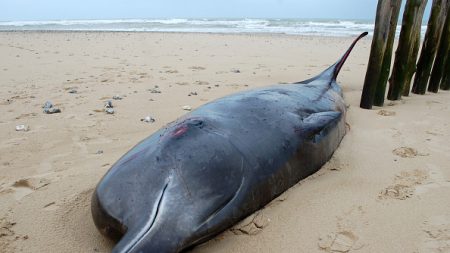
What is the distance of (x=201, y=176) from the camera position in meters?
1.87

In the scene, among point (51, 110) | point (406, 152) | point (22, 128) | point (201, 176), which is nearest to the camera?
point (201, 176)

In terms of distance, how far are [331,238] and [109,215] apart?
1233 millimetres

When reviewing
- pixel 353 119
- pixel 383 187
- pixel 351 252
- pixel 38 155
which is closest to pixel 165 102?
pixel 38 155

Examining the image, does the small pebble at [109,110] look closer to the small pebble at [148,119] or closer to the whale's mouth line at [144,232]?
the small pebble at [148,119]

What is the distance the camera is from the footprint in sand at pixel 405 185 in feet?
8.32

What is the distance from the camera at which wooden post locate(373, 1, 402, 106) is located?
4.24 meters

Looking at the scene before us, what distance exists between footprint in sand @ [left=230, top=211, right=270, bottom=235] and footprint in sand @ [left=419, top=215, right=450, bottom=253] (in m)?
0.86

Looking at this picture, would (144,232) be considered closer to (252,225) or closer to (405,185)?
(252,225)

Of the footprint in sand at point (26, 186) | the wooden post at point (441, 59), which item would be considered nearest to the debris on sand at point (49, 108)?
the footprint in sand at point (26, 186)

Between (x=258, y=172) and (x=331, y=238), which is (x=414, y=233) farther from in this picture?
(x=258, y=172)

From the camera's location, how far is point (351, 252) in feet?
6.47

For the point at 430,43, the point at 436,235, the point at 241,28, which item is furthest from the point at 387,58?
the point at 241,28

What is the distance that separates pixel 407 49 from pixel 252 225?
→ 3.75 metres

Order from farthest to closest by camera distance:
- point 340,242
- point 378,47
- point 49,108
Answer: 1. point 49,108
2. point 378,47
3. point 340,242
